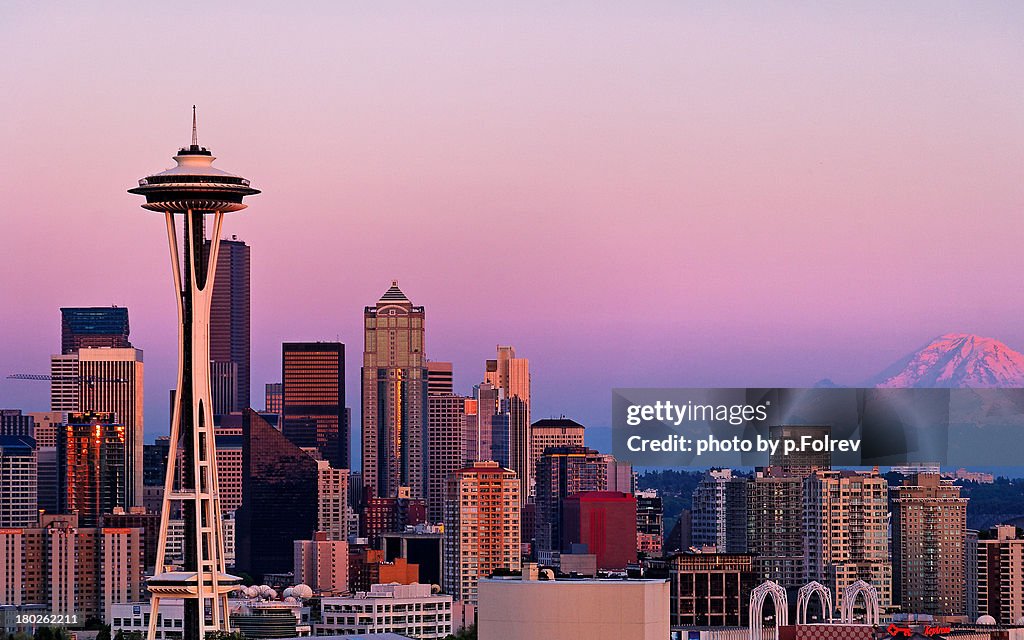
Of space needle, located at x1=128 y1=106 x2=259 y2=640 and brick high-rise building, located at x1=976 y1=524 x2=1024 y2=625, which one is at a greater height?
space needle, located at x1=128 y1=106 x2=259 y2=640

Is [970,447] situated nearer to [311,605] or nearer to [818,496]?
[818,496]

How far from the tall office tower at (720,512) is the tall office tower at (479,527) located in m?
20.9

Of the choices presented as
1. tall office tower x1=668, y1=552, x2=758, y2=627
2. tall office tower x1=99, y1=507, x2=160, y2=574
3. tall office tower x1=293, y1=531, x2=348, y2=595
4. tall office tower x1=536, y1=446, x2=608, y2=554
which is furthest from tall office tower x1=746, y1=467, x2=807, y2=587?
tall office tower x1=99, y1=507, x2=160, y2=574

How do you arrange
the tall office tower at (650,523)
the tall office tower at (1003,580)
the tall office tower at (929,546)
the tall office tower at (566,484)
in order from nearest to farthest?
the tall office tower at (1003,580) < the tall office tower at (929,546) < the tall office tower at (650,523) < the tall office tower at (566,484)

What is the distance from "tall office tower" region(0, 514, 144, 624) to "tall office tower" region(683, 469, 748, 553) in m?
42.4

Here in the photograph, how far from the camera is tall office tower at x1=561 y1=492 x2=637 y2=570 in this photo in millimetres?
131375

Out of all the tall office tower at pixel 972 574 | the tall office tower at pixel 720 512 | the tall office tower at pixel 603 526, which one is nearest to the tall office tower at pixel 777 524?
the tall office tower at pixel 720 512

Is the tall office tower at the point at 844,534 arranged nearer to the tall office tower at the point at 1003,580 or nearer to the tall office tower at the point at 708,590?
the tall office tower at the point at 1003,580

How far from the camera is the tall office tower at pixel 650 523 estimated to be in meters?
142

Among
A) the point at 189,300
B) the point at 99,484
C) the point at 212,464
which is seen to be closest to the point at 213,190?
the point at 189,300

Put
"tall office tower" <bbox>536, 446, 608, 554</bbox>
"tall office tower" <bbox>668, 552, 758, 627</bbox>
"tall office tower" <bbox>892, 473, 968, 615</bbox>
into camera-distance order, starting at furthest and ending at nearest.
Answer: "tall office tower" <bbox>536, 446, 608, 554</bbox>
"tall office tower" <bbox>892, 473, 968, 615</bbox>
"tall office tower" <bbox>668, 552, 758, 627</bbox>

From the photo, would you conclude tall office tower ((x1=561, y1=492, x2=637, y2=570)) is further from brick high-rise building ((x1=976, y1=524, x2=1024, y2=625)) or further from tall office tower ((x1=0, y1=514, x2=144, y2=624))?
tall office tower ((x1=0, y1=514, x2=144, y2=624))

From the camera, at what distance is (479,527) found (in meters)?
179

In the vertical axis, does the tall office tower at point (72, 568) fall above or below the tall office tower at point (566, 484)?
below
